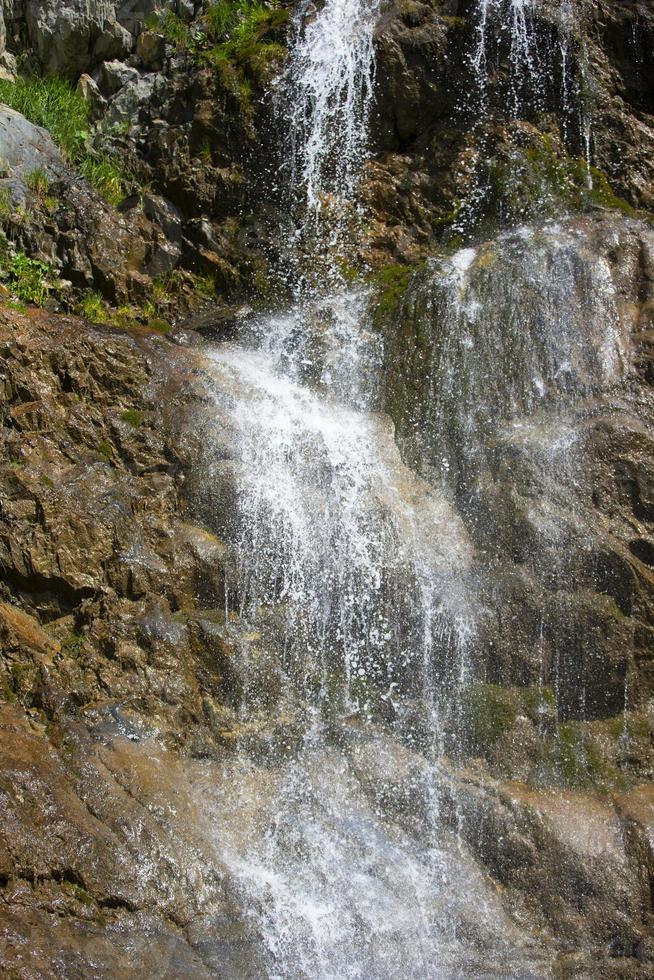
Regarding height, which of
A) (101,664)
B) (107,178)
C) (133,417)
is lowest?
(101,664)

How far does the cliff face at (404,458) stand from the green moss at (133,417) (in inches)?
1.0

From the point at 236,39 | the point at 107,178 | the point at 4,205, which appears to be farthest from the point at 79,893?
the point at 236,39

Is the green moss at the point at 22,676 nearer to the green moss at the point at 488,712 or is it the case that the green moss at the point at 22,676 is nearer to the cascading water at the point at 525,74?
the green moss at the point at 488,712

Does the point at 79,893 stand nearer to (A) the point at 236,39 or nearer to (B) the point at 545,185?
(B) the point at 545,185

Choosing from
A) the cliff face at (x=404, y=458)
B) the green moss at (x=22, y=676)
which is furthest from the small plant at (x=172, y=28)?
the green moss at (x=22, y=676)

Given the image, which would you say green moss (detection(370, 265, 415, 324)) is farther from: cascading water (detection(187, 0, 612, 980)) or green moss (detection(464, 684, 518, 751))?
green moss (detection(464, 684, 518, 751))

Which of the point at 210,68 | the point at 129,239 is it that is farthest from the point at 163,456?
the point at 210,68

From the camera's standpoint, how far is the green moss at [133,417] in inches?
285

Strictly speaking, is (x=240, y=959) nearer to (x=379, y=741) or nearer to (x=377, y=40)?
(x=379, y=741)

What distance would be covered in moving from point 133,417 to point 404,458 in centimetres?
216

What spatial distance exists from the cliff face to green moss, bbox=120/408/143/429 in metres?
0.02

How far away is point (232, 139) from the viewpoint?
9.74m

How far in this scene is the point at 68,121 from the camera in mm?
10570

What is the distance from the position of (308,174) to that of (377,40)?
1.58m
